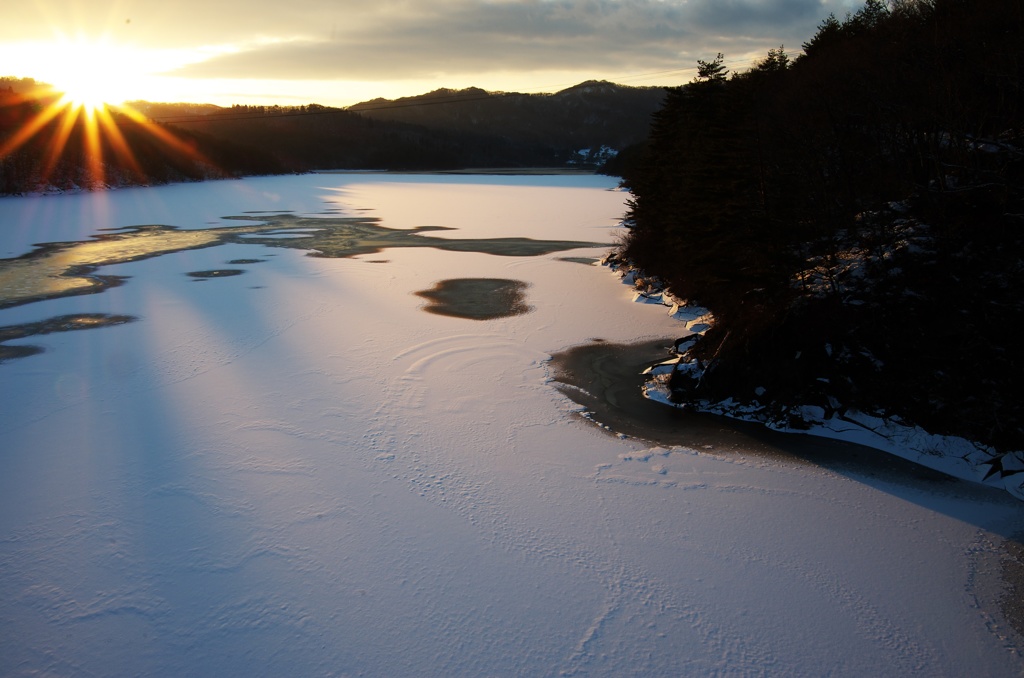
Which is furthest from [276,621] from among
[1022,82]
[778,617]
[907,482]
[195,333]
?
[1022,82]

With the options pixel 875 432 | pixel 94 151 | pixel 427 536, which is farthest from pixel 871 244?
pixel 94 151

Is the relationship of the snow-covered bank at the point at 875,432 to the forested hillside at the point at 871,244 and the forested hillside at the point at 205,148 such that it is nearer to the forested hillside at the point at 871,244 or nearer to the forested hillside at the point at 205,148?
the forested hillside at the point at 871,244

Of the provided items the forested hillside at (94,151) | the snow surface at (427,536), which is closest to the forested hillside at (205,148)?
the forested hillside at (94,151)

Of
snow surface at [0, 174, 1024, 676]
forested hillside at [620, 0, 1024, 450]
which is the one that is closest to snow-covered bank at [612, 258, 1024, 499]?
forested hillside at [620, 0, 1024, 450]

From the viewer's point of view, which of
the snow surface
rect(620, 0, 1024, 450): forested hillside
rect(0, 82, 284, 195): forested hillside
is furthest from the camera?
rect(0, 82, 284, 195): forested hillside

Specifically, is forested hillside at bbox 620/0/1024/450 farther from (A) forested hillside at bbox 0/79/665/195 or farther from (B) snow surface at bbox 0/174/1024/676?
(A) forested hillside at bbox 0/79/665/195

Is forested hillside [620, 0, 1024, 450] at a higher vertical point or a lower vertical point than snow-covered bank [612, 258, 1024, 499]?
higher

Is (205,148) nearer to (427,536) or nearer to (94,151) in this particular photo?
(94,151)
